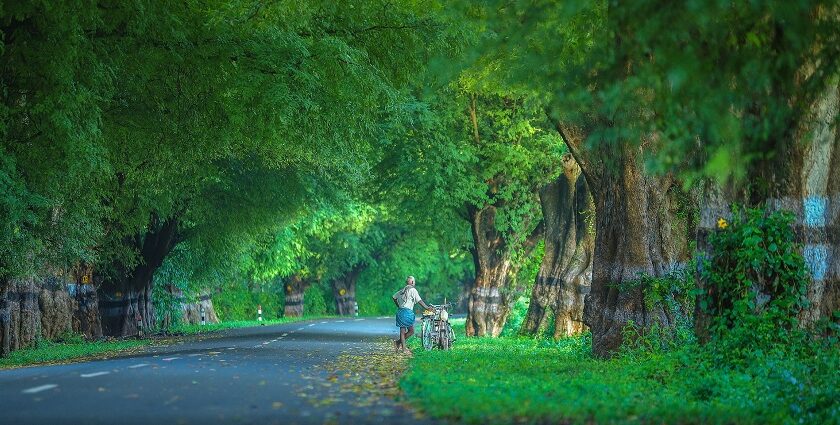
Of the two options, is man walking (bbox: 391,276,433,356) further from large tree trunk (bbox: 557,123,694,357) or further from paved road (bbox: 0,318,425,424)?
paved road (bbox: 0,318,425,424)

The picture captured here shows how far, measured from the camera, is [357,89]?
24688 mm

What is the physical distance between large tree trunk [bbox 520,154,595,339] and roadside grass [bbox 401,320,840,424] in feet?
49.6

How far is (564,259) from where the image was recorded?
37.3 m

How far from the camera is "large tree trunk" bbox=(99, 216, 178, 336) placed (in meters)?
42.7

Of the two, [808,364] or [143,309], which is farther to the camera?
[143,309]

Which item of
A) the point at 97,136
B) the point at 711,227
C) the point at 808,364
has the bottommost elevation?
the point at 808,364

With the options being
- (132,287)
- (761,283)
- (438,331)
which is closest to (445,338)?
(438,331)

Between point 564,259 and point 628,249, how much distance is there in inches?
586

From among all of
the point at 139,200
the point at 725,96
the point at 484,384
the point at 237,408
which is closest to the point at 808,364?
the point at 484,384

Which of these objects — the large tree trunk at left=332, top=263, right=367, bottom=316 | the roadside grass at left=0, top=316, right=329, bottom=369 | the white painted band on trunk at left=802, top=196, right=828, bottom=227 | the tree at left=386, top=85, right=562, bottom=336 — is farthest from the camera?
the large tree trunk at left=332, top=263, right=367, bottom=316

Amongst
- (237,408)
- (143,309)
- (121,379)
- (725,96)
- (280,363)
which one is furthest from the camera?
(143,309)

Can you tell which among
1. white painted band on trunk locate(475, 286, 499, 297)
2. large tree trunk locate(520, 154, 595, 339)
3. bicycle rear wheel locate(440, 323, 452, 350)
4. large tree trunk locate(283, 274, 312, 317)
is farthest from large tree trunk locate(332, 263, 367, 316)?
bicycle rear wheel locate(440, 323, 452, 350)

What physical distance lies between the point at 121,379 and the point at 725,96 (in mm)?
9281

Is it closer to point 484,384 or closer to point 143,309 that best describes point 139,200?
point 143,309
